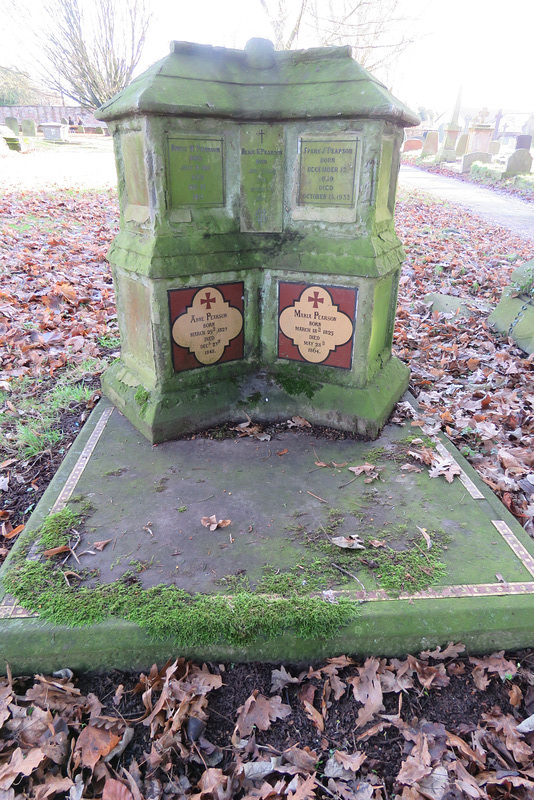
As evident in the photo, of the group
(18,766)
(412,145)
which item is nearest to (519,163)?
(412,145)

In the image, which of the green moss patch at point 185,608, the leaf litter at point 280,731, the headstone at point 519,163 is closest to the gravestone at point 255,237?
the green moss patch at point 185,608

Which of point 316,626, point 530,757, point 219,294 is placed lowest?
point 530,757

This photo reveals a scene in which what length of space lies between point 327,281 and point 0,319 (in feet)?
13.0

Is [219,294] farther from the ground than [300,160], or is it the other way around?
[300,160]

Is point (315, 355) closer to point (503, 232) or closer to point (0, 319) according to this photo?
point (0, 319)

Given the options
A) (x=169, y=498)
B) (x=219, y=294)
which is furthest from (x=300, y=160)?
(x=169, y=498)

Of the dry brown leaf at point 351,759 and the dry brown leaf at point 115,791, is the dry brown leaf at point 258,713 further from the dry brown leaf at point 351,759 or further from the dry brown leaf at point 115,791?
the dry brown leaf at point 115,791

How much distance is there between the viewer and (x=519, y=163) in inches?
829

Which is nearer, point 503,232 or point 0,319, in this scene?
point 0,319

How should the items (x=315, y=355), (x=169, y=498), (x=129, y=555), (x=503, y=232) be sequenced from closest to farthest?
(x=129, y=555) < (x=169, y=498) < (x=315, y=355) < (x=503, y=232)

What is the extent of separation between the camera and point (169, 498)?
3016 millimetres

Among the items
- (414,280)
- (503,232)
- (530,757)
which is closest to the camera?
(530,757)

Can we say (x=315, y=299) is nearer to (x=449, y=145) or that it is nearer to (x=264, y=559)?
(x=264, y=559)

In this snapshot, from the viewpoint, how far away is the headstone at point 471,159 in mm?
25281
